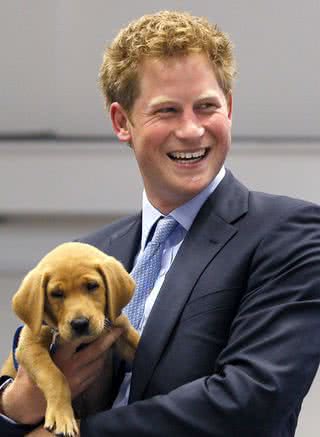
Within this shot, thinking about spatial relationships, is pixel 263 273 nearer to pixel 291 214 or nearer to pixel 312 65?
pixel 291 214

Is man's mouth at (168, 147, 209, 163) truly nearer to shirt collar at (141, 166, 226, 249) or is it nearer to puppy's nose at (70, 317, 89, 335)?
shirt collar at (141, 166, 226, 249)

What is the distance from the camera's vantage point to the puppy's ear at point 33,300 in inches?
53.3

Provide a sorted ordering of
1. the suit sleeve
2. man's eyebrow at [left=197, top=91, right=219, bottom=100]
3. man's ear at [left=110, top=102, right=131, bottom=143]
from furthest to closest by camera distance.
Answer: man's ear at [left=110, top=102, right=131, bottom=143] < man's eyebrow at [left=197, top=91, right=219, bottom=100] < the suit sleeve

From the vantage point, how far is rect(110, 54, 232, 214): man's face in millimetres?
1409

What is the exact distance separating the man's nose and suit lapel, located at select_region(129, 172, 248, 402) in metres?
0.09

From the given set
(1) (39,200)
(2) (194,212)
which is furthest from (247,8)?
(2) (194,212)

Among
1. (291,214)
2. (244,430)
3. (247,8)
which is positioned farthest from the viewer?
(247,8)

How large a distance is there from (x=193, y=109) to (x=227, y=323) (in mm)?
259

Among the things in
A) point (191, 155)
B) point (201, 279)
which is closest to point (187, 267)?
point (201, 279)

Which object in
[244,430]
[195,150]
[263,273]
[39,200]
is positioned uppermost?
[195,150]

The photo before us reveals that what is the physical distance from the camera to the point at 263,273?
1359 millimetres

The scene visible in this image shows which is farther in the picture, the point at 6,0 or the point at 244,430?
the point at 6,0

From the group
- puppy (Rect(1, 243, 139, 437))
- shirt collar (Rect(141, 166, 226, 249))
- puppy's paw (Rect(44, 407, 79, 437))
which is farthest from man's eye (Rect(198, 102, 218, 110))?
puppy's paw (Rect(44, 407, 79, 437))

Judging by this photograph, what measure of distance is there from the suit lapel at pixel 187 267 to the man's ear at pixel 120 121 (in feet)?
0.51
